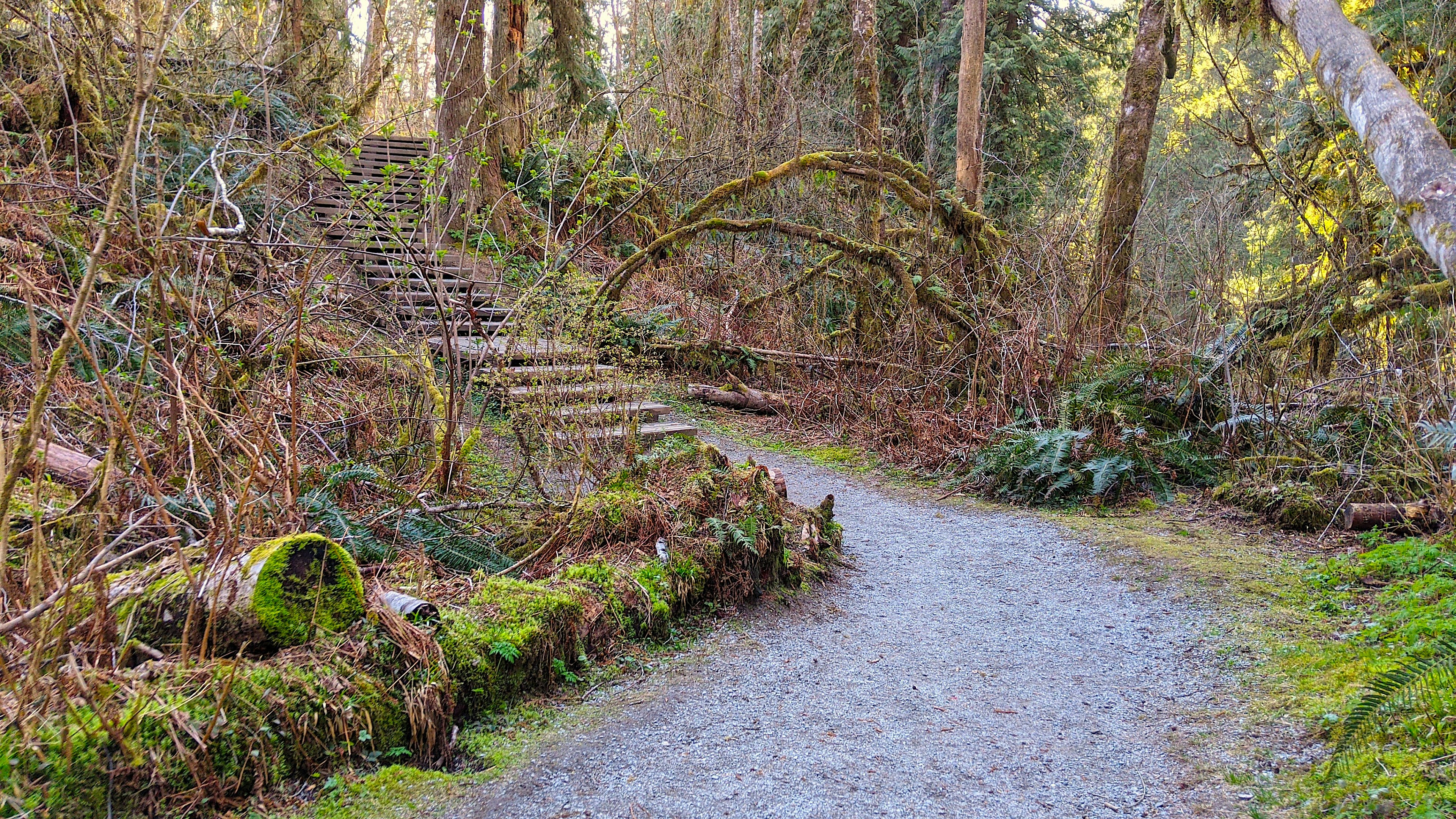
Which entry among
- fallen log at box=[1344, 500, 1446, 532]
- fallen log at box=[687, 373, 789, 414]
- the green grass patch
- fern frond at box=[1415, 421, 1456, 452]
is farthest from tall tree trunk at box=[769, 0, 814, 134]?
fern frond at box=[1415, 421, 1456, 452]

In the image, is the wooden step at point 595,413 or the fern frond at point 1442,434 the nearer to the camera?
the fern frond at point 1442,434

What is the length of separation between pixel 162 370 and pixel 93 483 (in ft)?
5.55

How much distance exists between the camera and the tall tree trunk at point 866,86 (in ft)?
42.7

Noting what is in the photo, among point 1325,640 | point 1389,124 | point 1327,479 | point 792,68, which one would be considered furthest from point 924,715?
point 792,68

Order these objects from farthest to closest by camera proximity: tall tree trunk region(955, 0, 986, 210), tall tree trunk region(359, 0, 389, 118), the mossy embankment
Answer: tall tree trunk region(955, 0, 986, 210) → tall tree trunk region(359, 0, 389, 118) → the mossy embankment

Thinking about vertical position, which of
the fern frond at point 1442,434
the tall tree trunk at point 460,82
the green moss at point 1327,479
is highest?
the tall tree trunk at point 460,82

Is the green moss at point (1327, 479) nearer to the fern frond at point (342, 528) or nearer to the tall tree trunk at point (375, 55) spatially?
the fern frond at point (342, 528)

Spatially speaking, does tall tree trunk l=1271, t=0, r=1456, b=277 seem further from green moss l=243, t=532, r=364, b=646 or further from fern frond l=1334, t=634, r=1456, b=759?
green moss l=243, t=532, r=364, b=646

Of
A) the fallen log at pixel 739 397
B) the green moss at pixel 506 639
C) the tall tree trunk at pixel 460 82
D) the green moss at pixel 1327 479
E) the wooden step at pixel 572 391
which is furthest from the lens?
the fallen log at pixel 739 397

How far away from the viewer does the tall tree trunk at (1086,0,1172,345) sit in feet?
34.6

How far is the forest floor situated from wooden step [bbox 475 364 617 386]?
2215 millimetres

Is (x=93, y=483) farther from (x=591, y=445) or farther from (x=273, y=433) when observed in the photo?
(x=591, y=445)

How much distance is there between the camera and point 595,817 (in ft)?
10.8

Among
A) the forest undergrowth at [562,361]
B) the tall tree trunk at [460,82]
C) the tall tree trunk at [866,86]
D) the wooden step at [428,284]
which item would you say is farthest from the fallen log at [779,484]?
the tall tree trunk at [866,86]
